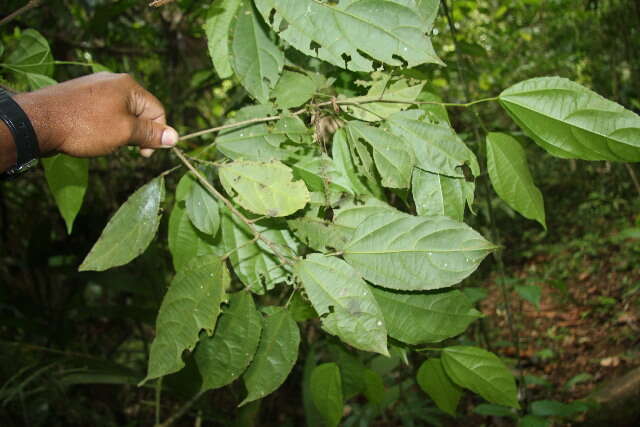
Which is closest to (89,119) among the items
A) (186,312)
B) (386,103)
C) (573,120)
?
(186,312)

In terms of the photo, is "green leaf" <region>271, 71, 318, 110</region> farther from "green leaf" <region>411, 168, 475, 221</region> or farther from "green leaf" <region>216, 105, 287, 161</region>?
"green leaf" <region>411, 168, 475, 221</region>

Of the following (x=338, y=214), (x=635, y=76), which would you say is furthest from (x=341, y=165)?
(x=635, y=76)

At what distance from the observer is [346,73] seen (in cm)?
86

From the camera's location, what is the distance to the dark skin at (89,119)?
0.75 metres

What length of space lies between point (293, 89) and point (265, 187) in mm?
178

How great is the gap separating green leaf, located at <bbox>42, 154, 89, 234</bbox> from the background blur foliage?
0.54 m

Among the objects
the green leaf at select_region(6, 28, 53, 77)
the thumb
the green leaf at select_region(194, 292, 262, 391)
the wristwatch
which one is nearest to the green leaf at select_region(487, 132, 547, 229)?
the green leaf at select_region(194, 292, 262, 391)

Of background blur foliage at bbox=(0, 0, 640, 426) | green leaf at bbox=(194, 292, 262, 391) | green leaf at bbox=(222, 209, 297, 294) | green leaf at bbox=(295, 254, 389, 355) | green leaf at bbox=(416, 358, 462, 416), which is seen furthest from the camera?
background blur foliage at bbox=(0, 0, 640, 426)

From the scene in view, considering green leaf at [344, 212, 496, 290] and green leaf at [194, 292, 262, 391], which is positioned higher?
green leaf at [344, 212, 496, 290]

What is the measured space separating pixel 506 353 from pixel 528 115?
256cm

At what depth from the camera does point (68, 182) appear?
978mm

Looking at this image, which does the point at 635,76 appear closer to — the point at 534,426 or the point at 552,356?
the point at 552,356

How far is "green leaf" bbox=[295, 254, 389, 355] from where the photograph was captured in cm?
56

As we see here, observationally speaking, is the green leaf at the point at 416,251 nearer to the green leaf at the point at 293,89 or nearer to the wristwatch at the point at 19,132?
the green leaf at the point at 293,89
